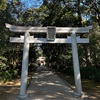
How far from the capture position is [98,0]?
54.5ft

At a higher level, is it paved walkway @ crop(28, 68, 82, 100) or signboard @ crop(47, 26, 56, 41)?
signboard @ crop(47, 26, 56, 41)

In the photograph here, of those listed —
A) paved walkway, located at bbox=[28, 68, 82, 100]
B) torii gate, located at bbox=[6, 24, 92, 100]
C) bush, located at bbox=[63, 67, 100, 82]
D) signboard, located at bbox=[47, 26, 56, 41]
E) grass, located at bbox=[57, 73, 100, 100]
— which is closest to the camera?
paved walkway, located at bbox=[28, 68, 82, 100]

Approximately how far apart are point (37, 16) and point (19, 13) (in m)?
2.72

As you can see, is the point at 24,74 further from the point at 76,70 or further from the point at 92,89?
the point at 92,89

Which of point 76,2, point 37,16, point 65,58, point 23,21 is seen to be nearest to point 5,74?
point 23,21

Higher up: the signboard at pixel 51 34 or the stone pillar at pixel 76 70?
the signboard at pixel 51 34

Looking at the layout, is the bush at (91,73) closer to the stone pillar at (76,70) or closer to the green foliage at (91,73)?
the green foliage at (91,73)

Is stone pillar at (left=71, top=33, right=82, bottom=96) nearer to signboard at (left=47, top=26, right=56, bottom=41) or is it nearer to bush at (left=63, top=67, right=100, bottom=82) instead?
signboard at (left=47, top=26, right=56, bottom=41)

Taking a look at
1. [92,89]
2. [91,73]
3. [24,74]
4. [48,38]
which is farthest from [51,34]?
[91,73]

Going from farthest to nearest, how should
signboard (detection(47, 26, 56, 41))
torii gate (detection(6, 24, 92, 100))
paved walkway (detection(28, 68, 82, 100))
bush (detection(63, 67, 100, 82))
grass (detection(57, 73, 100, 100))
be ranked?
bush (detection(63, 67, 100, 82)), signboard (detection(47, 26, 56, 41)), torii gate (detection(6, 24, 92, 100)), grass (detection(57, 73, 100, 100)), paved walkway (detection(28, 68, 82, 100))

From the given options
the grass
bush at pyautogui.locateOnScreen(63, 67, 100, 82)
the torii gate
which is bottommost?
the grass

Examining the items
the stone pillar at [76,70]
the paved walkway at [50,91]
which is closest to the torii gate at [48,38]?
the stone pillar at [76,70]

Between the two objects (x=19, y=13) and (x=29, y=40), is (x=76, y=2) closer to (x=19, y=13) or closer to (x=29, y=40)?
(x=19, y=13)

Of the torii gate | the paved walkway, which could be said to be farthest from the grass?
the paved walkway
